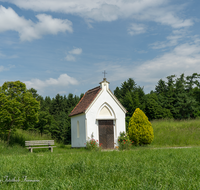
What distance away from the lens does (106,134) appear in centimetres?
1966

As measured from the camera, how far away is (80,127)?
20391 mm

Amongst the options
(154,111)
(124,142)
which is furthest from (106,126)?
(154,111)

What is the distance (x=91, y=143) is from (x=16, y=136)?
23.2ft

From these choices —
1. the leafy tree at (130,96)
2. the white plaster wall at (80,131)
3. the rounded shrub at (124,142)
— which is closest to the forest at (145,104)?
the leafy tree at (130,96)

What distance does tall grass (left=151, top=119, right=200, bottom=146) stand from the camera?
71.6 feet

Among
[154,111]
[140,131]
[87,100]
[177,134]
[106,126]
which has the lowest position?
[177,134]

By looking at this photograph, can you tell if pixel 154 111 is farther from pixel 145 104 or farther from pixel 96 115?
pixel 96 115

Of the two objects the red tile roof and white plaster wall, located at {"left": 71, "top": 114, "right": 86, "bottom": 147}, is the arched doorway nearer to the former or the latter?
the red tile roof

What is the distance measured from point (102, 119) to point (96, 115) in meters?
0.69

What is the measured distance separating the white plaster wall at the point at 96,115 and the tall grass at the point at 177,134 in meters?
4.51

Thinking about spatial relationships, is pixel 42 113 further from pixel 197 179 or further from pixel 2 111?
pixel 197 179

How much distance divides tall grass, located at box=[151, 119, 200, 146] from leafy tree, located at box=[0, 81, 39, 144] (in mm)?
12365

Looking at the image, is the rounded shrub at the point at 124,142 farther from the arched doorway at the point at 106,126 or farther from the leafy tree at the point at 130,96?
the leafy tree at the point at 130,96

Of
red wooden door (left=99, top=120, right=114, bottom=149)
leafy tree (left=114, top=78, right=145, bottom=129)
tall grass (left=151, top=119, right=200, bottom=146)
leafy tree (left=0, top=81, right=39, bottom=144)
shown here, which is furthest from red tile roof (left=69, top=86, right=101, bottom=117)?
leafy tree (left=114, top=78, right=145, bottom=129)
